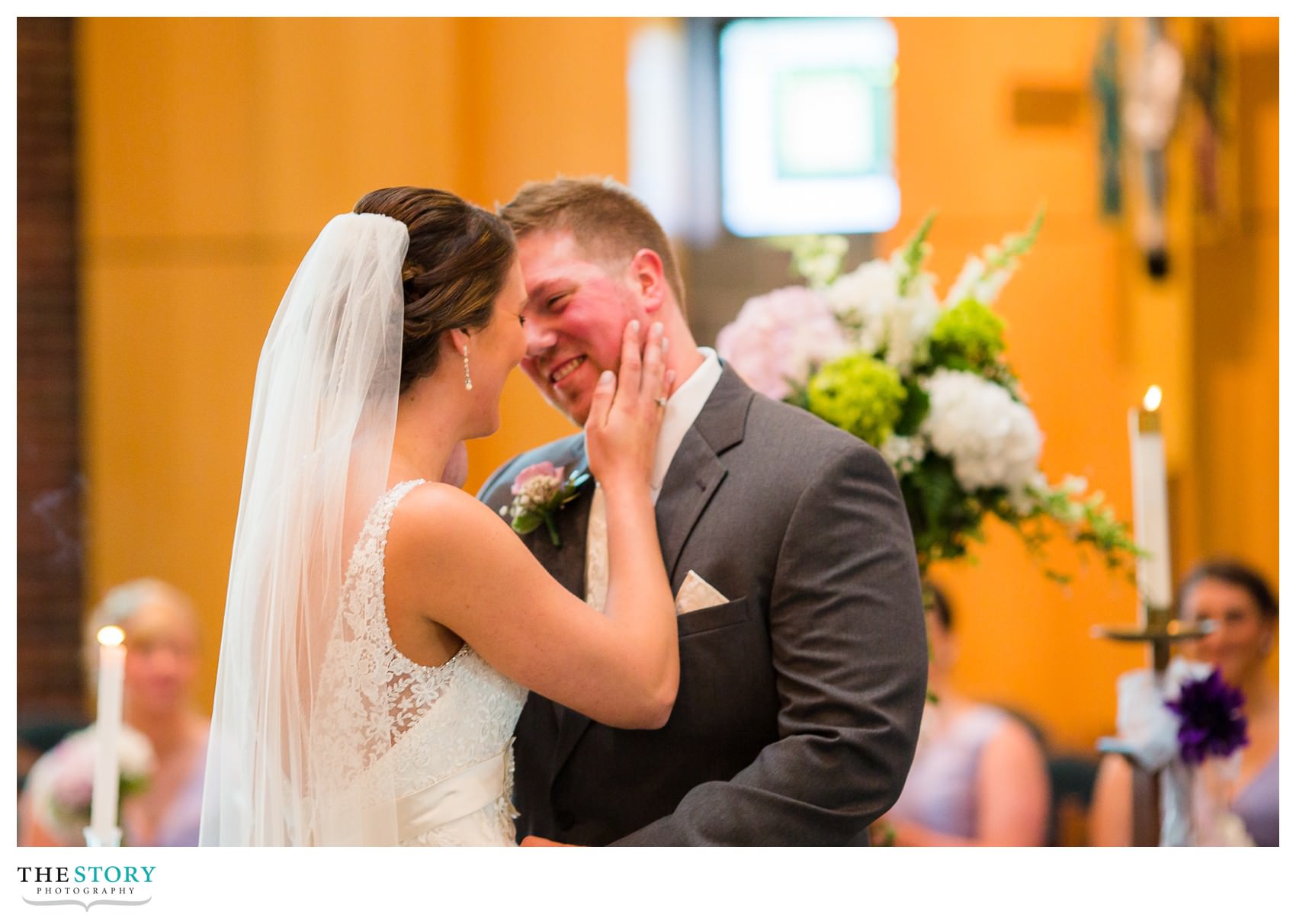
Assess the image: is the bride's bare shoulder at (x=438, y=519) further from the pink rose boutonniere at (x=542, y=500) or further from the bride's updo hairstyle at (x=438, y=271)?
the pink rose boutonniere at (x=542, y=500)

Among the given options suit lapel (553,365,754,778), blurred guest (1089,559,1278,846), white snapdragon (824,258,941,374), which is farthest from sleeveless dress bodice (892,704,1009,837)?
suit lapel (553,365,754,778)

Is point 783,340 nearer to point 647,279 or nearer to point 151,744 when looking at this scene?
point 647,279

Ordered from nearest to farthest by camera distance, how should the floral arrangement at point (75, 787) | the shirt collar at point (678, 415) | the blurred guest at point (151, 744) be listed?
1. the shirt collar at point (678, 415)
2. the floral arrangement at point (75, 787)
3. the blurred guest at point (151, 744)

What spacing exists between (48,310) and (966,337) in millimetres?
4075

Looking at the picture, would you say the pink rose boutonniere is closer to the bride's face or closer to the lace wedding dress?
the bride's face

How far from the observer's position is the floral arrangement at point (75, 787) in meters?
3.00

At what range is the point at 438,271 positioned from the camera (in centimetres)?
212

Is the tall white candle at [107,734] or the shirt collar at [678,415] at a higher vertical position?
the shirt collar at [678,415]

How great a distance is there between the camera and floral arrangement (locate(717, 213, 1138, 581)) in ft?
8.28

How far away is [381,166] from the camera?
17.1 feet

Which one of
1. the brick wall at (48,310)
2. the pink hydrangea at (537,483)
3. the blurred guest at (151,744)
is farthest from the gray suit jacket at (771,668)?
the brick wall at (48,310)

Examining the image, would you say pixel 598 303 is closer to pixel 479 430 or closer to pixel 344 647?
pixel 479 430

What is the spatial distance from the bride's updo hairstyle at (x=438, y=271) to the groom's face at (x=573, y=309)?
0.26 metres
